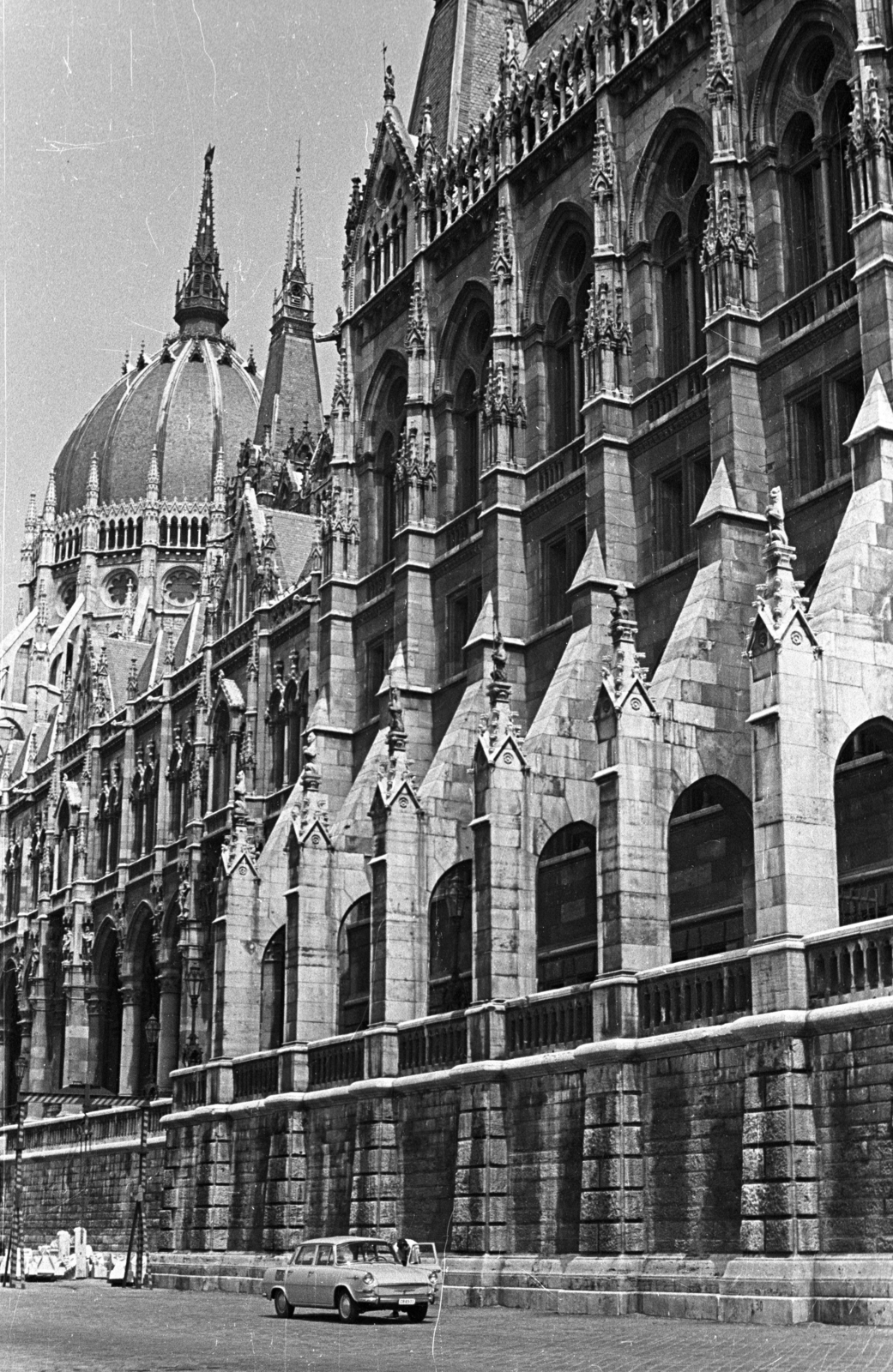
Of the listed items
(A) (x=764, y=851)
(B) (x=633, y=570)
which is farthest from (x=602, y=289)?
(A) (x=764, y=851)

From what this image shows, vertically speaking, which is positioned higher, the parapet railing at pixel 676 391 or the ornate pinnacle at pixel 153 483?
the ornate pinnacle at pixel 153 483

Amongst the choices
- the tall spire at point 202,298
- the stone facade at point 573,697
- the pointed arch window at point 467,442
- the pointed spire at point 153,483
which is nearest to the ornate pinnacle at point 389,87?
the stone facade at point 573,697

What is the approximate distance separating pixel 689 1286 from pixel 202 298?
335 feet

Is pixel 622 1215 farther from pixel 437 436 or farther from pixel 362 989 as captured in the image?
pixel 437 436

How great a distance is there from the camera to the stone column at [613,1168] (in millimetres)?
29297

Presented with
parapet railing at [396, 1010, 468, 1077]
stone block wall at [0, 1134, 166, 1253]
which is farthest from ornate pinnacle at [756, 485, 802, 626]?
stone block wall at [0, 1134, 166, 1253]

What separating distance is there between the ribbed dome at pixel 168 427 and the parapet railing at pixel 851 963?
273ft

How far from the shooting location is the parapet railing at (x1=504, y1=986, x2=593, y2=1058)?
31.8 metres

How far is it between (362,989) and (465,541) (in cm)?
1196

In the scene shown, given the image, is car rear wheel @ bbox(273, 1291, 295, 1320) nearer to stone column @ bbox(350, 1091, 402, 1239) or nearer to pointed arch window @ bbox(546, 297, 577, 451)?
stone column @ bbox(350, 1091, 402, 1239)

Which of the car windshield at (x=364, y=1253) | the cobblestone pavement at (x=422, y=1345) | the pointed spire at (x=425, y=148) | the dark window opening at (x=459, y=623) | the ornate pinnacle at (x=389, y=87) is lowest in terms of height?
the cobblestone pavement at (x=422, y=1345)

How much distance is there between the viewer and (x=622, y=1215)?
2928 centimetres

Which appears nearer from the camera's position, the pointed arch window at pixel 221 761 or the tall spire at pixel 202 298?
the pointed arch window at pixel 221 761

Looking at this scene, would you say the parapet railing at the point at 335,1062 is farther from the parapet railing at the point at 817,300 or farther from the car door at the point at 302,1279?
the parapet railing at the point at 817,300
